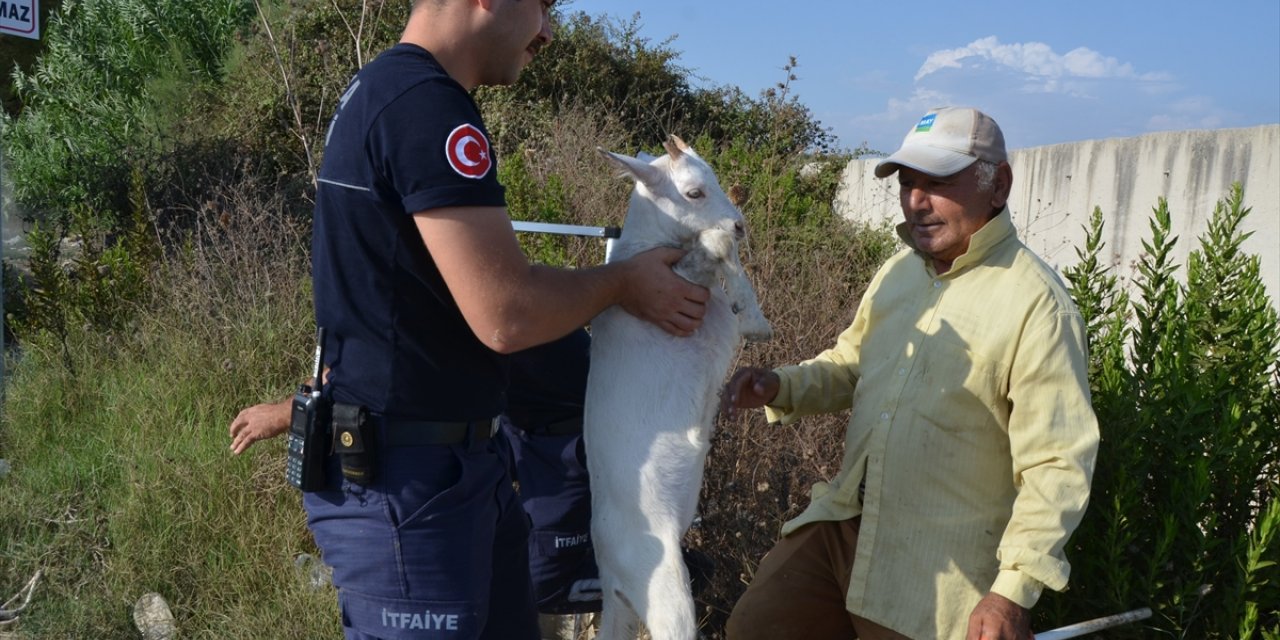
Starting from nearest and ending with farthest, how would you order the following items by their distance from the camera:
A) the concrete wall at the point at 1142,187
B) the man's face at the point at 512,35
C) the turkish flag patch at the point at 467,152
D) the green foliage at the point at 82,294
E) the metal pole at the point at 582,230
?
the turkish flag patch at the point at 467,152
the man's face at the point at 512,35
the metal pole at the point at 582,230
the concrete wall at the point at 1142,187
the green foliage at the point at 82,294

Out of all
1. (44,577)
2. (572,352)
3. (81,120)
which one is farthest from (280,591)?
(81,120)

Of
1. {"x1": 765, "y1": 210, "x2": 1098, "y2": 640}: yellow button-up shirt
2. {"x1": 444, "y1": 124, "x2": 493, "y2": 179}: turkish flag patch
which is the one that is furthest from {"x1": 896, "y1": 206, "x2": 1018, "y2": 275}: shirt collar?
{"x1": 444, "y1": 124, "x2": 493, "y2": 179}: turkish flag patch

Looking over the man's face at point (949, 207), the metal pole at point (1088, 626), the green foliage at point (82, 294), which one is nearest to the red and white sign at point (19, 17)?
the green foliage at point (82, 294)

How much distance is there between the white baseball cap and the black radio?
1.53 metres

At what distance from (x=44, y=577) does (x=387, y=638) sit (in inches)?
127

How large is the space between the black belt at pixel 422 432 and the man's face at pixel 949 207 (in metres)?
1.31

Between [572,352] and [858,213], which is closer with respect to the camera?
[572,352]

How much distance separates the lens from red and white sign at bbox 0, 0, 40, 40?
605 centimetres

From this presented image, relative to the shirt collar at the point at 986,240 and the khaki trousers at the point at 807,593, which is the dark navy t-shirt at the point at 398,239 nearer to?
the khaki trousers at the point at 807,593

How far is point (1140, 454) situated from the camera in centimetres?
297

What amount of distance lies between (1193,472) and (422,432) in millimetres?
2250

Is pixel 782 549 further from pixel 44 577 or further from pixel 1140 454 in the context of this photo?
pixel 44 577

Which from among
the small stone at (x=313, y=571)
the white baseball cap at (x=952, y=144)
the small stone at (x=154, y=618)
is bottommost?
the small stone at (x=154, y=618)

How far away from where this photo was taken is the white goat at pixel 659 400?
2.34m
